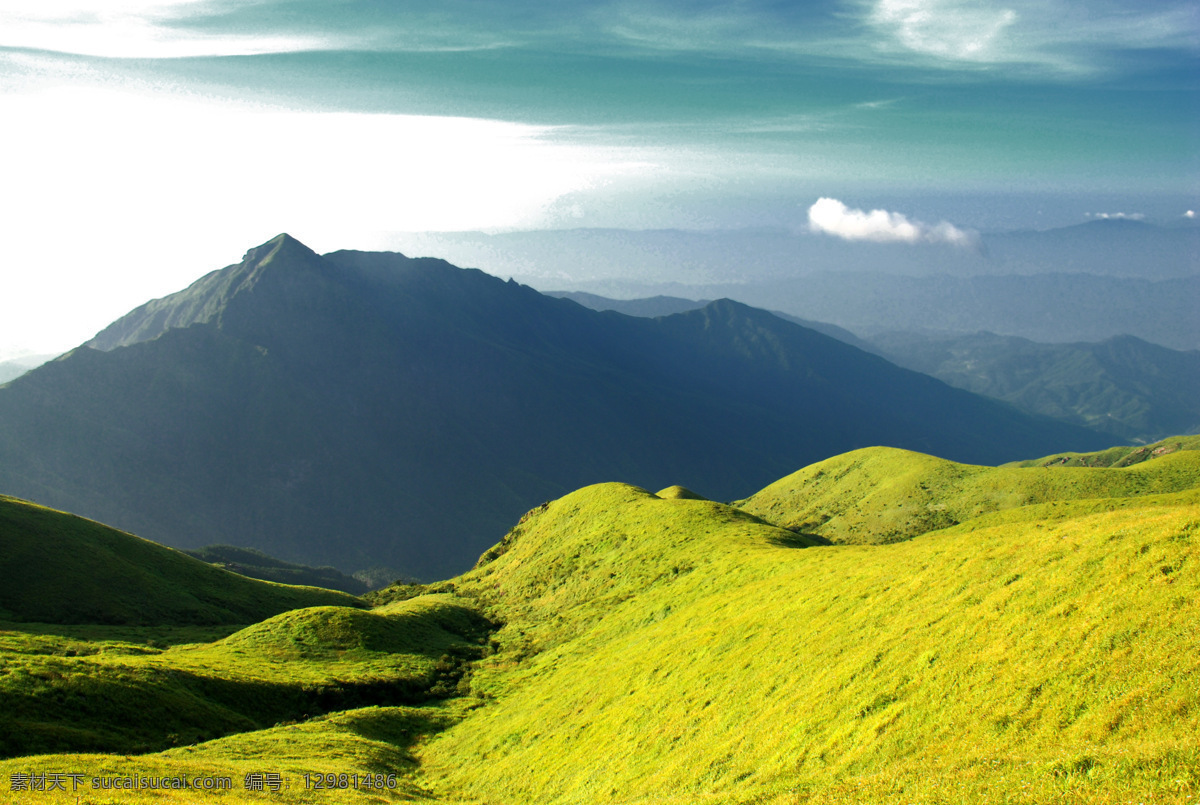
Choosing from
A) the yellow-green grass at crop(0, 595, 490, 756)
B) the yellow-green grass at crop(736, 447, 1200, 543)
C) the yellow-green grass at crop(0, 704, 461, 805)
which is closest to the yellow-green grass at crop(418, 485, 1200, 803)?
the yellow-green grass at crop(0, 704, 461, 805)

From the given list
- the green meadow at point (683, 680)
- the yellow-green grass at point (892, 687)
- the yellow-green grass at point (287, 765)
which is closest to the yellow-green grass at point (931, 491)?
the green meadow at point (683, 680)

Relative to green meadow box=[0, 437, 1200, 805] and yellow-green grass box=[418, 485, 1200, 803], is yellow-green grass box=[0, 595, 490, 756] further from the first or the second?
yellow-green grass box=[418, 485, 1200, 803]

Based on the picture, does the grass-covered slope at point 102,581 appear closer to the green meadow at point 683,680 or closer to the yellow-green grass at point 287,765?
the green meadow at point 683,680

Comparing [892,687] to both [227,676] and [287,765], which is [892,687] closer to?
[287,765]

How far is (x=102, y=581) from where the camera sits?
81250 millimetres

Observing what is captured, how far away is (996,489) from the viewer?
4481 inches

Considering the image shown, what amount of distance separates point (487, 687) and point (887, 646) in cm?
3918

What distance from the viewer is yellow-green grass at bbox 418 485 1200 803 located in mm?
17672

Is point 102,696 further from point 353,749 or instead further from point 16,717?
point 353,749

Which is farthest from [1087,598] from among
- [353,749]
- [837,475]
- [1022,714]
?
[837,475]

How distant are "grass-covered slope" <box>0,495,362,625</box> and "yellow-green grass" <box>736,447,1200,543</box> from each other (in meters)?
96.9

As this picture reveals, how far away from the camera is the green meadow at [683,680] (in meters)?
19.3

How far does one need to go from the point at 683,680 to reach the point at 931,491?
336 ft

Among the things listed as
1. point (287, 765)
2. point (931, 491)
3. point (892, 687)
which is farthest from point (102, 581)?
point (931, 491)
